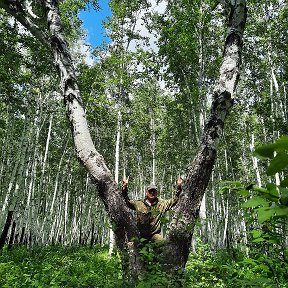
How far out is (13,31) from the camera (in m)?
13.2

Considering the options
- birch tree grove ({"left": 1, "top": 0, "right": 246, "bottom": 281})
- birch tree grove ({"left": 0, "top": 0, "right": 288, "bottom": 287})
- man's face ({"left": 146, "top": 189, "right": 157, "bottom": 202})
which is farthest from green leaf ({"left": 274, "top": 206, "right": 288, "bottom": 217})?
man's face ({"left": 146, "top": 189, "right": 157, "bottom": 202})

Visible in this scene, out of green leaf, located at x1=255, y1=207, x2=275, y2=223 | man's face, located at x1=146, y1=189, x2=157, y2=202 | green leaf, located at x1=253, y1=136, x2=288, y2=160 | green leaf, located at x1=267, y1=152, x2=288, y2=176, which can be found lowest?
green leaf, located at x1=255, y1=207, x2=275, y2=223

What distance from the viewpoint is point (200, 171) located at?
2.96 metres

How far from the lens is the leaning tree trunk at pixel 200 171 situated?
9.50ft

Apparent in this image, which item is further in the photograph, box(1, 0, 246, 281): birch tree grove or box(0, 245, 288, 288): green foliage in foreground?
box(1, 0, 246, 281): birch tree grove

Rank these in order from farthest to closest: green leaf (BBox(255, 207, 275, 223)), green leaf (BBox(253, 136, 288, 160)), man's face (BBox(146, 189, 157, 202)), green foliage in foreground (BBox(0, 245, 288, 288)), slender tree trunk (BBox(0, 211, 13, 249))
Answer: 1. slender tree trunk (BBox(0, 211, 13, 249))
2. man's face (BBox(146, 189, 157, 202))
3. green foliage in foreground (BBox(0, 245, 288, 288))
4. green leaf (BBox(255, 207, 275, 223))
5. green leaf (BBox(253, 136, 288, 160))

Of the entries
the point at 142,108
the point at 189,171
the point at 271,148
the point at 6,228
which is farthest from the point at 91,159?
the point at 142,108

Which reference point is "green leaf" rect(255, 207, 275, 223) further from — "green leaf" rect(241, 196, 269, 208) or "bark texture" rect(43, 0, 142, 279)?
"bark texture" rect(43, 0, 142, 279)

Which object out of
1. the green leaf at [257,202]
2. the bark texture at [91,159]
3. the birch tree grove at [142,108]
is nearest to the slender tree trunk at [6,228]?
the birch tree grove at [142,108]

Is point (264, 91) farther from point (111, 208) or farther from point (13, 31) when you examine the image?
point (111, 208)

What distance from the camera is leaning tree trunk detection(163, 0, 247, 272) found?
289cm

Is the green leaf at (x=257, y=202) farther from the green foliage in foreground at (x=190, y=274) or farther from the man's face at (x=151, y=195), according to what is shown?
the man's face at (x=151, y=195)

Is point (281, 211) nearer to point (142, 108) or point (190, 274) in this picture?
point (190, 274)

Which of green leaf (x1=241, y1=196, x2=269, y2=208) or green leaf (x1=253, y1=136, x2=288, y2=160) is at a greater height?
green leaf (x1=253, y1=136, x2=288, y2=160)
